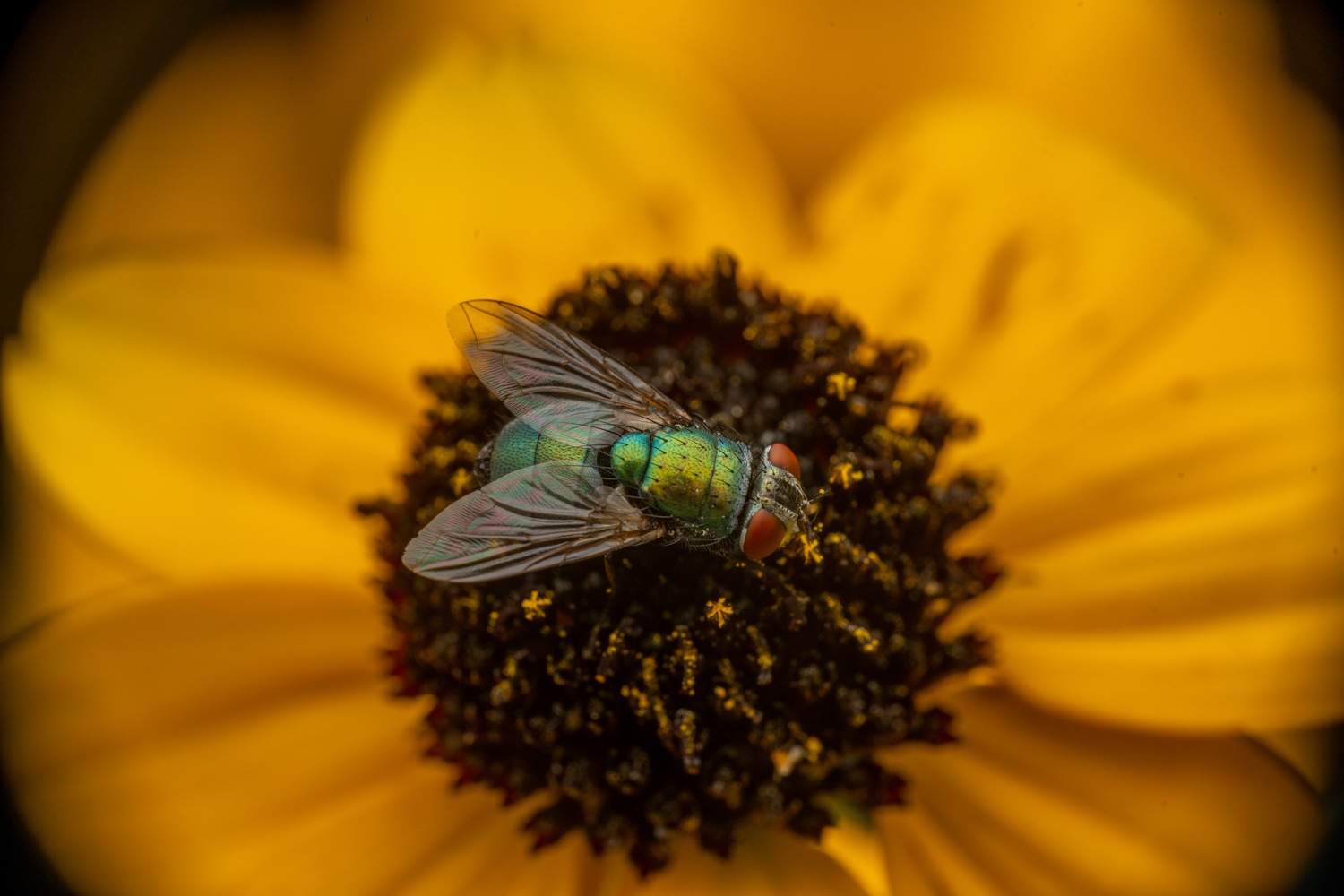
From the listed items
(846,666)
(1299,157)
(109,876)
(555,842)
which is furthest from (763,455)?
(1299,157)

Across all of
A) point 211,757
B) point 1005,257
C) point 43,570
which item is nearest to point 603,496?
point 211,757

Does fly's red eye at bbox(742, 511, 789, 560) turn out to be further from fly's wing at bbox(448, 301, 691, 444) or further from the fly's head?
fly's wing at bbox(448, 301, 691, 444)

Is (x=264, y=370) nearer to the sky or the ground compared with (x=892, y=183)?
nearer to the ground

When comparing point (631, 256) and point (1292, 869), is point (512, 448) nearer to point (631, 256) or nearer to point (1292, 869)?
point (631, 256)

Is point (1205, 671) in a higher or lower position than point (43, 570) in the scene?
higher

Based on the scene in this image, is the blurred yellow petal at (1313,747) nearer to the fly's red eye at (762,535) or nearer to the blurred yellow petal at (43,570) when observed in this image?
the fly's red eye at (762,535)

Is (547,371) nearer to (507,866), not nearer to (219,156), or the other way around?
(507,866)

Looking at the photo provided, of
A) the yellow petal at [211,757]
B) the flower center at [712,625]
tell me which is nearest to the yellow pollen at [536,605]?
the flower center at [712,625]

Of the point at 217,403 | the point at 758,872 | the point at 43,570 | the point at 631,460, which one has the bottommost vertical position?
the point at 43,570
